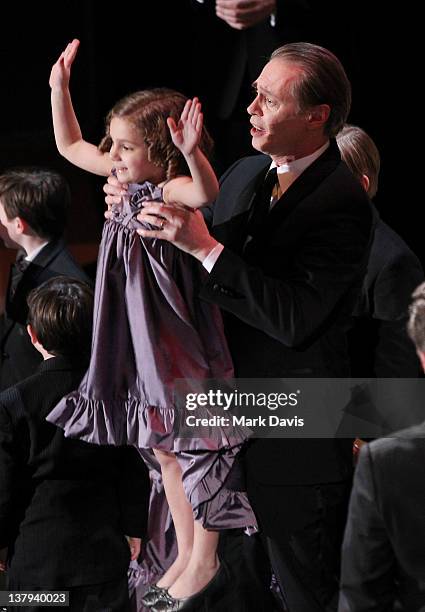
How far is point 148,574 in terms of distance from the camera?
2.71 meters

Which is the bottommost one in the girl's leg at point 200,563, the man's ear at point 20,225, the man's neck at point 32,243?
the girl's leg at point 200,563

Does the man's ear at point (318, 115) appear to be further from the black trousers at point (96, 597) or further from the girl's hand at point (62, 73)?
the black trousers at point (96, 597)

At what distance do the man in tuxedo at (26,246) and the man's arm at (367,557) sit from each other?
3.94 feet

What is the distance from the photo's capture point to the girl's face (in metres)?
2.40

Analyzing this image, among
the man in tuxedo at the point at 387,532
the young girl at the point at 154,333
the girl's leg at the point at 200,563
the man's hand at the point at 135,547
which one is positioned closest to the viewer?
the man in tuxedo at the point at 387,532

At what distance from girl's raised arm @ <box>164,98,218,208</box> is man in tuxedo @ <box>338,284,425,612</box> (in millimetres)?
548

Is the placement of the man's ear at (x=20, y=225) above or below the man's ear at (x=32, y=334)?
above

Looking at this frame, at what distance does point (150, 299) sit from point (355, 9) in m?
1.06

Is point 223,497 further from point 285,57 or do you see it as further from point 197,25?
point 197,25

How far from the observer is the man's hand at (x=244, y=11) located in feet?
9.45

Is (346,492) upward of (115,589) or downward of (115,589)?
upward

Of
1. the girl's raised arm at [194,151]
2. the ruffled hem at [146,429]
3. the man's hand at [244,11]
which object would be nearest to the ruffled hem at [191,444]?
the ruffled hem at [146,429]

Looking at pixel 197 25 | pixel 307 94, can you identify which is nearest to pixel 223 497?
pixel 307 94

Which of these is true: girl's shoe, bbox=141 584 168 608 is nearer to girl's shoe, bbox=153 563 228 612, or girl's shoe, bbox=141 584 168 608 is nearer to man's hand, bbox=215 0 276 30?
girl's shoe, bbox=153 563 228 612
